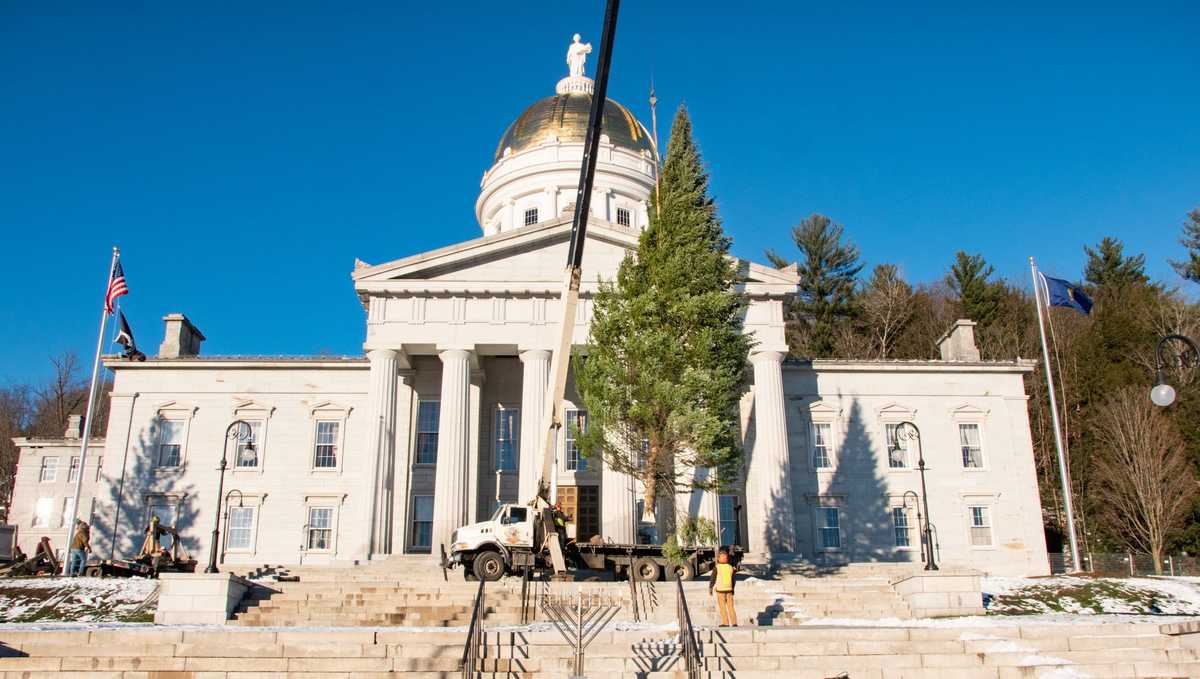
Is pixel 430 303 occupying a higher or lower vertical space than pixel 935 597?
higher

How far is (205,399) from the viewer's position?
119 ft

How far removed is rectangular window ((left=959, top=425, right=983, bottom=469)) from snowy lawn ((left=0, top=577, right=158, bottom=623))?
29844mm

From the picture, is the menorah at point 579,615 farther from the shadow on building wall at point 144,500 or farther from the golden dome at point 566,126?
the golden dome at point 566,126

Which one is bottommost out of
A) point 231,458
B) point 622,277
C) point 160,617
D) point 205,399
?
point 160,617

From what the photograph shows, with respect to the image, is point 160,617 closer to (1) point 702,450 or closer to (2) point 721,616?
(2) point 721,616

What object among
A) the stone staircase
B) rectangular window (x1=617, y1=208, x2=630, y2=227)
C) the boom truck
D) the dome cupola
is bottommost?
the stone staircase

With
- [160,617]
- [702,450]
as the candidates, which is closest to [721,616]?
[702,450]

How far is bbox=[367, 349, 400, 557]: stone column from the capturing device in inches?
1218

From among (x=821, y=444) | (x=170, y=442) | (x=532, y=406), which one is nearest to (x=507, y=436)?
(x=532, y=406)

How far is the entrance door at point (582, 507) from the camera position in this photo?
34500mm

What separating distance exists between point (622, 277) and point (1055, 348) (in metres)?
32.0

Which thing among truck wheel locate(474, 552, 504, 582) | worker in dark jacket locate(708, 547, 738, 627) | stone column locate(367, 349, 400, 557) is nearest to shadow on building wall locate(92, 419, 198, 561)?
stone column locate(367, 349, 400, 557)

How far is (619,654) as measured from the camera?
14.7 m

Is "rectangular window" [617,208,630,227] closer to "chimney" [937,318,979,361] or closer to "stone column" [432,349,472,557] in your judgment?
"chimney" [937,318,979,361]
